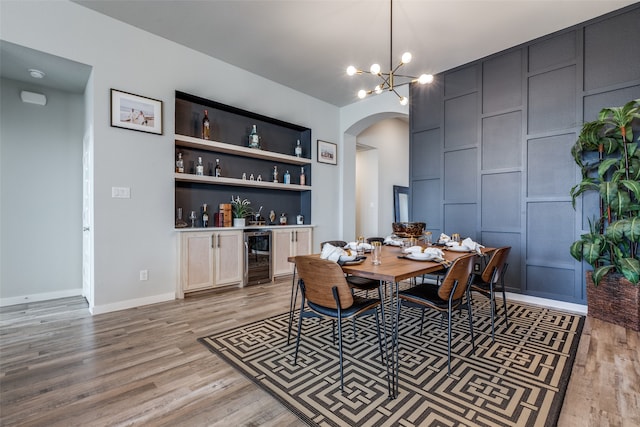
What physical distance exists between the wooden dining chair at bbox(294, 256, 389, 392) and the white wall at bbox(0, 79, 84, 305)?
3.54 meters

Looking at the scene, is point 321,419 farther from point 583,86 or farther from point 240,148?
point 583,86

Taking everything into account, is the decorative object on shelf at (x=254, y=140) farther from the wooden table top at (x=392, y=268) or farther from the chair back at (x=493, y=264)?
the chair back at (x=493, y=264)

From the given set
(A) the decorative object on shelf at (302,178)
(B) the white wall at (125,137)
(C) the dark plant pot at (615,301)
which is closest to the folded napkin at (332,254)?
(B) the white wall at (125,137)

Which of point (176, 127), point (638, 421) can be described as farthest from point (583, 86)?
point (176, 127)

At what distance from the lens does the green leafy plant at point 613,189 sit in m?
2.68

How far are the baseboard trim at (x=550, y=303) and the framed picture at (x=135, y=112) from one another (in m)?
4.80

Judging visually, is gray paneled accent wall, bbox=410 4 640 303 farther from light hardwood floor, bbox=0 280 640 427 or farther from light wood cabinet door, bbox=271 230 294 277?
light wood cabinet door, bbox=271 230 294 277

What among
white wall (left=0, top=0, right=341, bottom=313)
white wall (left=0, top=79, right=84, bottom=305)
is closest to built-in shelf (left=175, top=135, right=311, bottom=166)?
white wall (left=0, top=0, right=341, bottom=313)

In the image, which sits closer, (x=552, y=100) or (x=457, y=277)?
(x=457, y=277)

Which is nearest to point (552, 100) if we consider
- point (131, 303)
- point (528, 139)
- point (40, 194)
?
point (528, 139)

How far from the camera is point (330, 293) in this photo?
6.13 feet

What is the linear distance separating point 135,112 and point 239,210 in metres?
1.70

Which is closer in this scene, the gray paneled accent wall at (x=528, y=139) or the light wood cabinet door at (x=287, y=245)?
the gray paneled accent wall at (x=528, y=139)

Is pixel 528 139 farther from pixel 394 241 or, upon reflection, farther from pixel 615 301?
pixel 394 241
